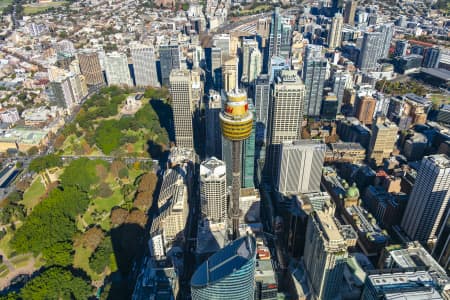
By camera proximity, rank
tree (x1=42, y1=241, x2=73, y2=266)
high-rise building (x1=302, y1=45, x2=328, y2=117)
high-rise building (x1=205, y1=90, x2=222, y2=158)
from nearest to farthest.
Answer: tree (x1=42, y1=241, x2=73, y2=266)
high-rise building (x1=205, y1=90, x2=222, y2=158)
high-rise building (x1=302, y1=45, x2=328, y2=117)

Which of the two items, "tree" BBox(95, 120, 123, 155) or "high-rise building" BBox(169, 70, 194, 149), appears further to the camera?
"tree" BBox(95, 120, 123, 155)

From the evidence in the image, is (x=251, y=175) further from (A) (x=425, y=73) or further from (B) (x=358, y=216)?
(A) (x=425, y=73)

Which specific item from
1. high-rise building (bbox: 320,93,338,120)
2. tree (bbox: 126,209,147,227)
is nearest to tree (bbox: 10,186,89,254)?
tree (bbox: 126,209,147,227)

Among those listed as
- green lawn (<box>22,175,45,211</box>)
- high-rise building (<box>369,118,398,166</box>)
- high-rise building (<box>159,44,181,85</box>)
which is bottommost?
green lawn (<box>22,175,45,211</box>)

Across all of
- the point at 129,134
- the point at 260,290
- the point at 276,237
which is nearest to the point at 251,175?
the point at 276,237

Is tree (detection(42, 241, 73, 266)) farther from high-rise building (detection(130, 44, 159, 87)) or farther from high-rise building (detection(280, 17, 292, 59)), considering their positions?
high-rise building (detection(280, 17, 292, 59))

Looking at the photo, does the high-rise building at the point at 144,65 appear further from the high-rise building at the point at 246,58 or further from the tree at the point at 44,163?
the tree at the point at 44,163

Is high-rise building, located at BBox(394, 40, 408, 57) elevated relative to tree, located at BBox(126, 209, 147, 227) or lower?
elevated

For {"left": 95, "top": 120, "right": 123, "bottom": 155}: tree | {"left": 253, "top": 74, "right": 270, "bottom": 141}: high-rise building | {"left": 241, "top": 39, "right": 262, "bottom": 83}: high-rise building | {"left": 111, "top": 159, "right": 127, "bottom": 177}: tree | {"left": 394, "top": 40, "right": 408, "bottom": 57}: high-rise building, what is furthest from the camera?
{"left": 394, "top": 40, "right": 408, "bottom": 57}: high-rise building
